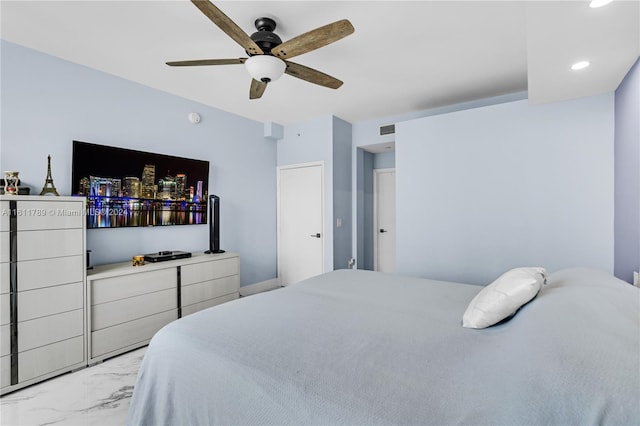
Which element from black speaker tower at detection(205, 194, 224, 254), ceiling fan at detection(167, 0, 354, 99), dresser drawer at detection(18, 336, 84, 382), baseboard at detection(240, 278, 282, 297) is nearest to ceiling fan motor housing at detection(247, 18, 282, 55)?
ceiling fan at detection(167, 0, 354, 99)

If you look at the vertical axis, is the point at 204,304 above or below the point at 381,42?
below

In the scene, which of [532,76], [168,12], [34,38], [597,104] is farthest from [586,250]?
[34,38]

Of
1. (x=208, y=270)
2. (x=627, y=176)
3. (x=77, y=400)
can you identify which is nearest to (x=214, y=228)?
(x=208, y=270)

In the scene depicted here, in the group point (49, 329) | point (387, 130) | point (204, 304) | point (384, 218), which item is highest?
point (387, 130)

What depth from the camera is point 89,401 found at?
1.97m

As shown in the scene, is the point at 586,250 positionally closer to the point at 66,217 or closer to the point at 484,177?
the point at 484,177

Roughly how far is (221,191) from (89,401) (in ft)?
8.48

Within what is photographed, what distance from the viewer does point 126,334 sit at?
2.65 metres

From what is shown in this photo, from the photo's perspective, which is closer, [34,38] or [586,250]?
[34,38]

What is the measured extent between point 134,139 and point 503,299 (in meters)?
3.52

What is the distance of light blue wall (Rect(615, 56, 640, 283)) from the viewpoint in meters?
2.10

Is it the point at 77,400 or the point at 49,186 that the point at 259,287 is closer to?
the point at 77,400

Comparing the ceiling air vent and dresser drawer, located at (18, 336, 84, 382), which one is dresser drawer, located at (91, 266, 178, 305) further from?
the ceiling air vent

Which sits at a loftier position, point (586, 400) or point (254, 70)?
point (254, 70)
